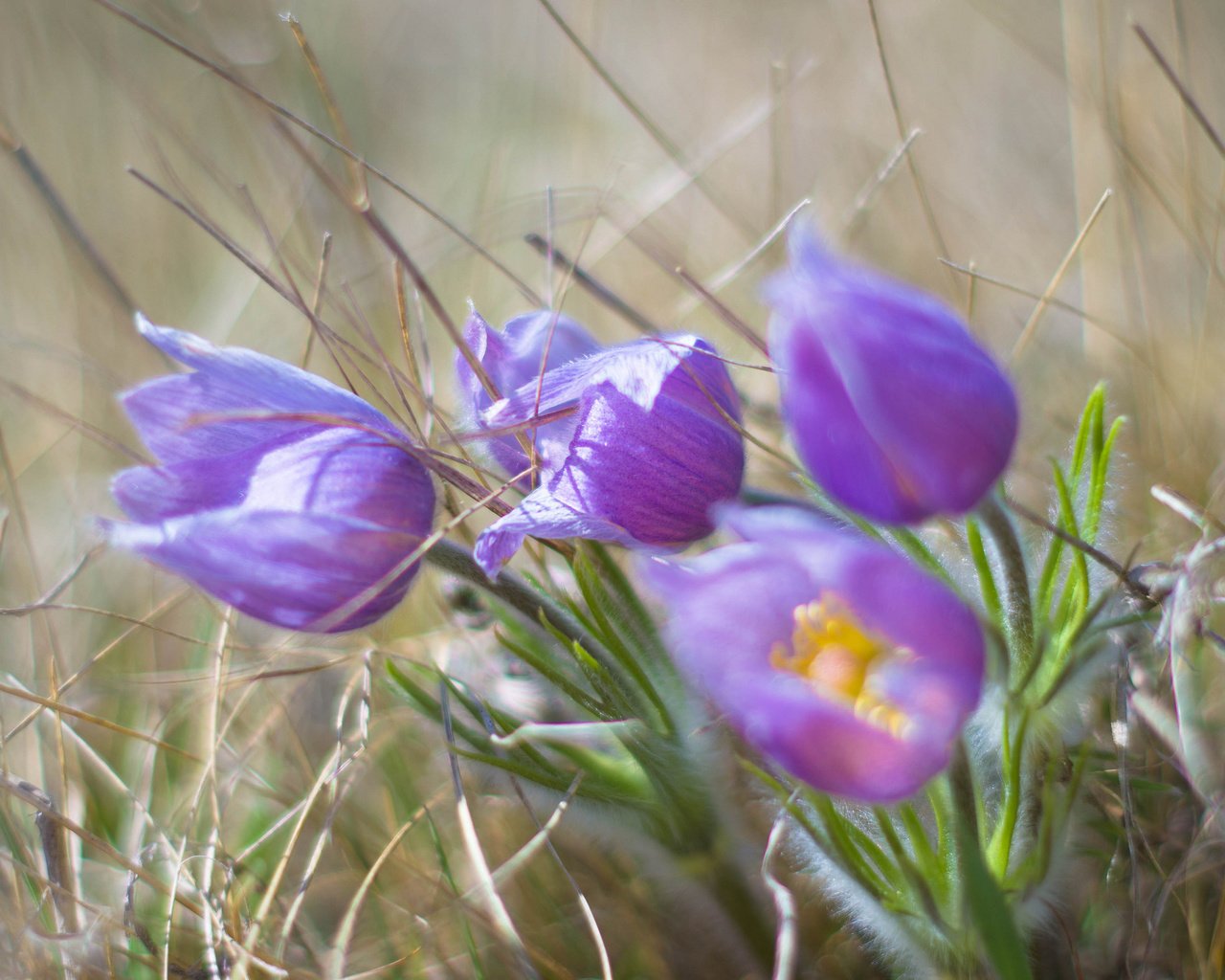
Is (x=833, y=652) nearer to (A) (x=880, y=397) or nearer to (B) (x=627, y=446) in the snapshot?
(A) (x=880, y=397)

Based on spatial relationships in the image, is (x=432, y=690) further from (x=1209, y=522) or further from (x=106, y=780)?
(x=1209, y=522)

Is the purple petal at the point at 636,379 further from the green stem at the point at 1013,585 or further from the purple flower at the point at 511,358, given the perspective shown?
the green stem at the point at 1013,585

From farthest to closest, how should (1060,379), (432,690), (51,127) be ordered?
(51,127)
(1060,379)
(432,690)

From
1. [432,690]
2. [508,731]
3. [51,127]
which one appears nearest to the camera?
[508,731]

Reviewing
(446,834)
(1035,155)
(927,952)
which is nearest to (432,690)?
(446,834)

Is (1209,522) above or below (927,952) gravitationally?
above

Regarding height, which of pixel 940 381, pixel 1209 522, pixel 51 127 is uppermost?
pixel 51 127

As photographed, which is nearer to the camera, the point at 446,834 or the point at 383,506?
the point at 383,506

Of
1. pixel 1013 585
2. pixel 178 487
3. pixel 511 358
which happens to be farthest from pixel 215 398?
pixel 1013 585
